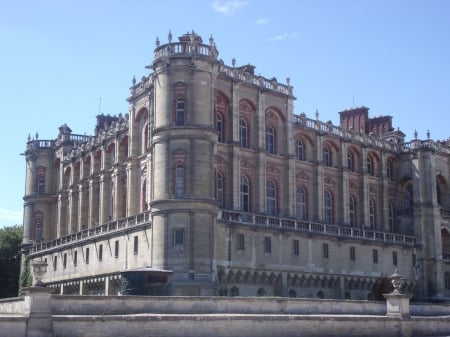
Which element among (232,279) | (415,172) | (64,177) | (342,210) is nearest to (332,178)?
(342,210)

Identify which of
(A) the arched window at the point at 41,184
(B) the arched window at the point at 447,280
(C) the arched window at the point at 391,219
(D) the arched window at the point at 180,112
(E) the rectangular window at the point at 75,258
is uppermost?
(D) the arched window at the point at 180,112

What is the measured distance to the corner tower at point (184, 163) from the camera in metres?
49.9

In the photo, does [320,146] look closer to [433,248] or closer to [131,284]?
[433,248]

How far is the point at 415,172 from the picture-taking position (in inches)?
2884

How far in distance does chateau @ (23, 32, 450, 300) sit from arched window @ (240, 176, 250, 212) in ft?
0.28

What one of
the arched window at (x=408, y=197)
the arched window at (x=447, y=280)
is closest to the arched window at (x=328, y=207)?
the arched window at (x=408, y=197)

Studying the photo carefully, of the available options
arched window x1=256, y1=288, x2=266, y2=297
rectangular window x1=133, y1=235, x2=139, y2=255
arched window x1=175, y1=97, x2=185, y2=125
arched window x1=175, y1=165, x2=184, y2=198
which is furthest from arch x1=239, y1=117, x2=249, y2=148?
arched window x1=256, y1=288, x2=266, y2=297

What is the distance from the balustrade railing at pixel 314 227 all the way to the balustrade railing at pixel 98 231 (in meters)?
6.65

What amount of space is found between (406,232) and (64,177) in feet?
120

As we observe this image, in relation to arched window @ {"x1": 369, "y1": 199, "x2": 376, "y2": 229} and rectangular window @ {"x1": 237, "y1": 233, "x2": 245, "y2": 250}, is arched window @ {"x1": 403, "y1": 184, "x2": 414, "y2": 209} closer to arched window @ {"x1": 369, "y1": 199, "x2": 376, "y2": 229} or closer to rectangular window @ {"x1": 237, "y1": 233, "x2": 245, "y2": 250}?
arched window @ {"x1": 369, "y1": 199, "x2": 376, "y2": 229}

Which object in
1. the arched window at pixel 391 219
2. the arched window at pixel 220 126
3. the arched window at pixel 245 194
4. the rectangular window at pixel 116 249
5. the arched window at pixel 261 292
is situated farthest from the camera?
the arched window at pixel 391 219

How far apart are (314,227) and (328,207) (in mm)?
7237

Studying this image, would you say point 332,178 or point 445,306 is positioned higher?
point 332,178

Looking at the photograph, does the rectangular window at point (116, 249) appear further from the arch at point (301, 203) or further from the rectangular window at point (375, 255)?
the rectangular window at point (375, 255)
